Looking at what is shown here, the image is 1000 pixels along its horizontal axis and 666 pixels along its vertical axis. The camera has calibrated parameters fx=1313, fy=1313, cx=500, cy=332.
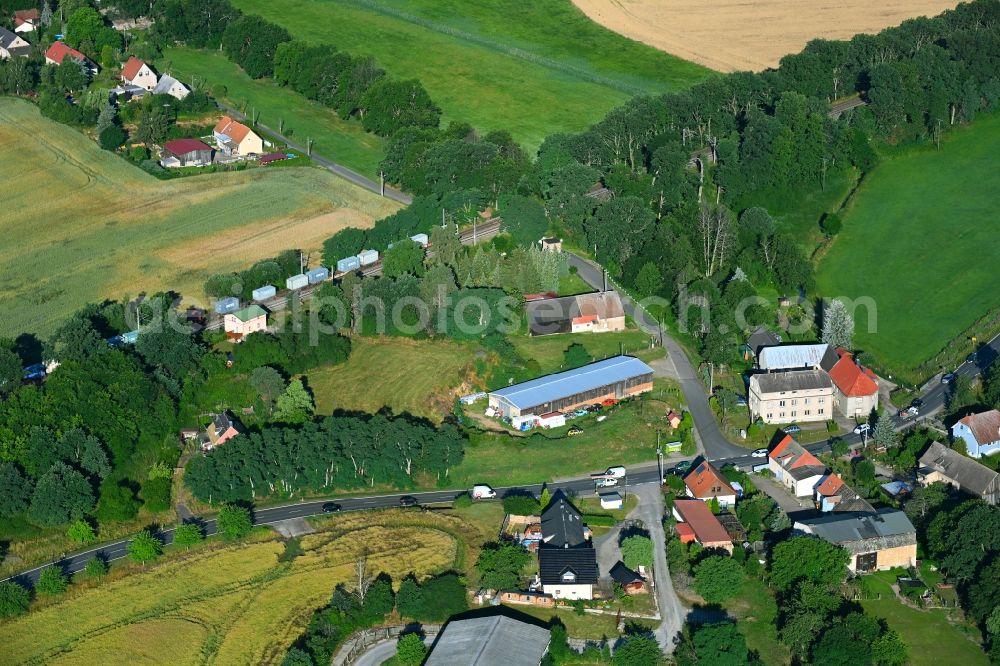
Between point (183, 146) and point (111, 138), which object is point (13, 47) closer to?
point (111, 138)

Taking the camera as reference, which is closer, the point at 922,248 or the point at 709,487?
the point at 709,487

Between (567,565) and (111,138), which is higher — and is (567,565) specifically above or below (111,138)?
below

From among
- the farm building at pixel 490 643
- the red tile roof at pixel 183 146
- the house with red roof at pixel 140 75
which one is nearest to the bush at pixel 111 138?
the red tile roof at pixel 183 146

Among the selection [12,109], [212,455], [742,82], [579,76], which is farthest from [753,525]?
[12,109]

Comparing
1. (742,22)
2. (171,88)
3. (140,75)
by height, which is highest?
(742,22)

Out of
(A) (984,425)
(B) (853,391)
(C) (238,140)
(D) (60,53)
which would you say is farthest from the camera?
(D) (60,53)

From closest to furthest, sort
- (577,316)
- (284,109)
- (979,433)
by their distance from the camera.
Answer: (979,433), (577,316), (284,109)

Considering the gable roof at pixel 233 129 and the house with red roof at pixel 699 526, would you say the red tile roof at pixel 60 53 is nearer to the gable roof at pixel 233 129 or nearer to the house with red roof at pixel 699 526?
the gable roof at pixel 233 129

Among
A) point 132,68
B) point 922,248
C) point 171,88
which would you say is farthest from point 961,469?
point 132,68
